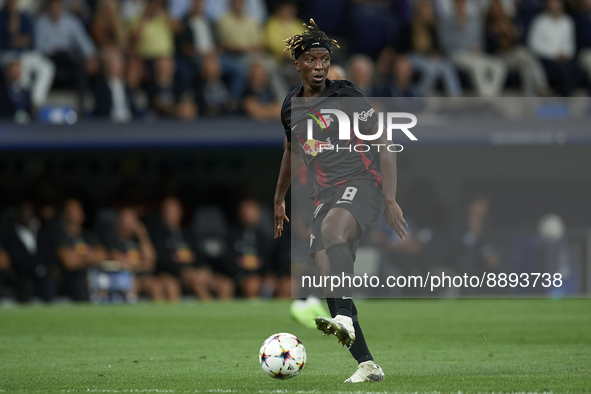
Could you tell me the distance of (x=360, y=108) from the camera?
17.1 feet

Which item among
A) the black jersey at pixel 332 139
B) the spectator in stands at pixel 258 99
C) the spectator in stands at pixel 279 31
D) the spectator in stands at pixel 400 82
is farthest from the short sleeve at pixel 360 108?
the spectator in stands at pixel 279 31

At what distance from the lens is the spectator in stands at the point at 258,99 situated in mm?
13453

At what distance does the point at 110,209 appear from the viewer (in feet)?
44.9

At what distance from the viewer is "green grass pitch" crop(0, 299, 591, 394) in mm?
5156

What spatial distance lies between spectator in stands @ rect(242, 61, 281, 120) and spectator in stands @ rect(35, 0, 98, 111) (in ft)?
7.45

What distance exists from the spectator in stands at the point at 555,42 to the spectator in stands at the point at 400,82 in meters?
2.59

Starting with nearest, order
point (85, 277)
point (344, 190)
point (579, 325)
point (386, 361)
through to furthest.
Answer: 1. point (344, 190)
2. point (386, 361)
3. point (579, 325)
4. point (85, 277)

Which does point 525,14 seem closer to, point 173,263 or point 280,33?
point 280,33

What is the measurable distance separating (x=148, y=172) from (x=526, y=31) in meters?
6.85

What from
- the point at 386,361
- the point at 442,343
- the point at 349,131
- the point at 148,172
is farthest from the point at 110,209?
the point at 349,131

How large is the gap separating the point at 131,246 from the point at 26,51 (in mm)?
3268

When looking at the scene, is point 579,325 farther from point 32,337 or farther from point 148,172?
point 148,172

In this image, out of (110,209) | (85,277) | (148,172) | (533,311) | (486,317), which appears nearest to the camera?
(486,317)

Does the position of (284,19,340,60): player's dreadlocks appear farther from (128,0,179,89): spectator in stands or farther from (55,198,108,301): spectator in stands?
(128,0,179,89): spectator in stands
